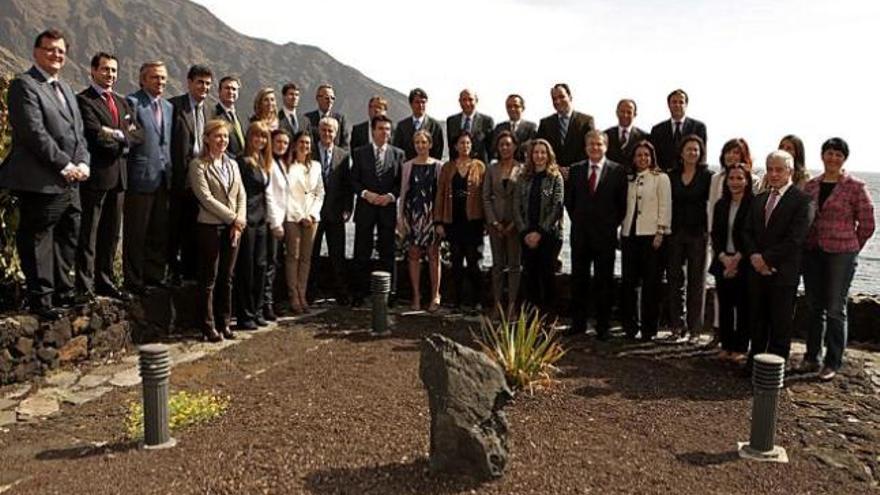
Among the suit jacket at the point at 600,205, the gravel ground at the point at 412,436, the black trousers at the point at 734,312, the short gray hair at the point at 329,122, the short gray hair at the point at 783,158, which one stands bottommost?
the gravel ground at the point at 412,436

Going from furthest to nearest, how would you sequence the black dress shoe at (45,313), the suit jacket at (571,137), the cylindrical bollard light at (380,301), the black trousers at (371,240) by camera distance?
the black trousers at (371,240) → the suit jacket at (571,137) → the cylindrical bollard light at (380,301) → the black dress shoe at (45,313)

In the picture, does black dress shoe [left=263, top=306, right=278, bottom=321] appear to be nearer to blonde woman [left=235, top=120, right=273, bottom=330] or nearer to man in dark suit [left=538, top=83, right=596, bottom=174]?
blonde woman [left=235, top=120, right=273, bottom=330]

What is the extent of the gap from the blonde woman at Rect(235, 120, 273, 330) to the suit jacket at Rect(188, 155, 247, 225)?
327 mm

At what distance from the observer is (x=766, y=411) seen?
16.1 ft

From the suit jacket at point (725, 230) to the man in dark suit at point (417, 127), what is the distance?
3751 millimetres

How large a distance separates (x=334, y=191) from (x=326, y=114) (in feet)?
3.74

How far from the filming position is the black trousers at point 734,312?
7.05 meters

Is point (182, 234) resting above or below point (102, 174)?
below

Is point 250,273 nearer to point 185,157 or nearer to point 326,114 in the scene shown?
point 185,157

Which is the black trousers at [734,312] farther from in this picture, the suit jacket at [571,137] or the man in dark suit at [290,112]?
the man in dark suit at [290,112]

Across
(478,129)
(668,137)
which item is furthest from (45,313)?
(668,137)

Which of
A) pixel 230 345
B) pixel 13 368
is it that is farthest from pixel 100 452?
pixel 230 345

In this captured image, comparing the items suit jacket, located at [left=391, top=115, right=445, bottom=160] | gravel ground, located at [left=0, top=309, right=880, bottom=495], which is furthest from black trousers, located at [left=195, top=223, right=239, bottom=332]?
suit jacket, located at [left=391, top=115, right=445, bottom=160]

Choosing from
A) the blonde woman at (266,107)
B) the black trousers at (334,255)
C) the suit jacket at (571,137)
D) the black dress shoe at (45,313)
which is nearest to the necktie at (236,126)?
the blonde woman at (266,107)
